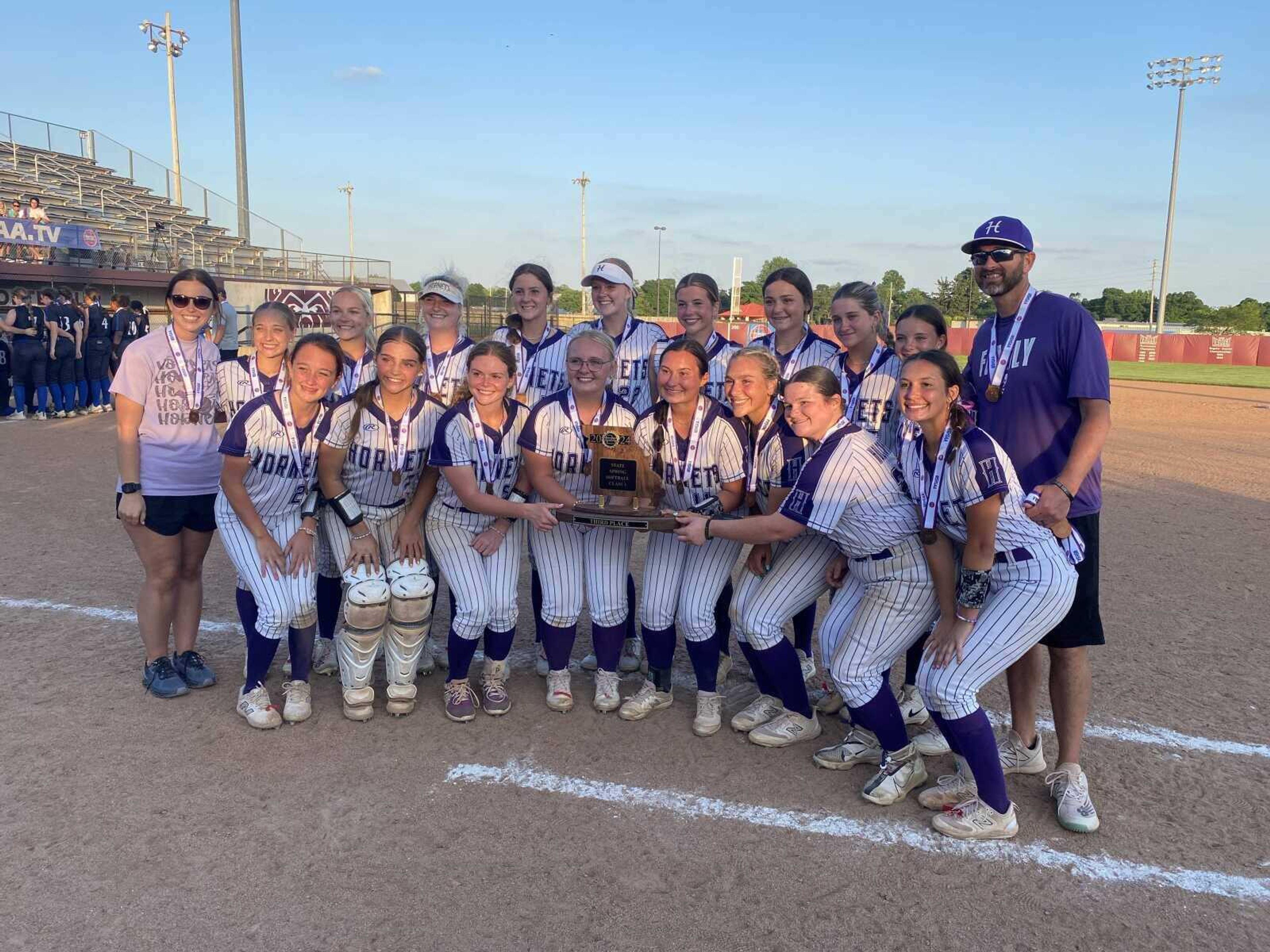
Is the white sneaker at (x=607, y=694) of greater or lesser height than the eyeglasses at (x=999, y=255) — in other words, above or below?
below

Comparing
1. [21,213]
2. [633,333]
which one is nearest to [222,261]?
[21,213]

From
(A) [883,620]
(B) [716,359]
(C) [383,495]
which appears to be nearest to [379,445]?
(C) [383,495]

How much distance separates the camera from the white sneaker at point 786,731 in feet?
12.6

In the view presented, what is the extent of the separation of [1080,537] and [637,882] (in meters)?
2.11

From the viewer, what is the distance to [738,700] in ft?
14.3

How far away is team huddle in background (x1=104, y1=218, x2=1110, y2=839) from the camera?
3.23m

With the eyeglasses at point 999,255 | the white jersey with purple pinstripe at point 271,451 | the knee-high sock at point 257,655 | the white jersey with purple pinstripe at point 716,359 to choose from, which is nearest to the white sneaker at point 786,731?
the white jersey with purple pinstripe at point 716,359

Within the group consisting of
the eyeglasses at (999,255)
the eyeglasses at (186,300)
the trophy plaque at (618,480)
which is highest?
the eyeglasses at (999,255)

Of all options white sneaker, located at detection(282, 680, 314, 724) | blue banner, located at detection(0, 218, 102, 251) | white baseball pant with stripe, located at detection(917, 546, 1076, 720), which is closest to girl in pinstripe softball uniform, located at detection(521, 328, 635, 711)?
white sneaker, located at detection(282, 680, 314, 724)

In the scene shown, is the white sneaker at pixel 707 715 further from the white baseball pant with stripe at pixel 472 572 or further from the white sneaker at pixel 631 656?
the white baseball pant with stripe at pixel 472 572

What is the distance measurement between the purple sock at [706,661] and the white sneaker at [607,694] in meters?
0.42

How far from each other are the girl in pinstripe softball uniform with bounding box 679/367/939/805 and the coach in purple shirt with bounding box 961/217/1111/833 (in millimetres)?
496

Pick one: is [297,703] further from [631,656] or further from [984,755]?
[984,755]

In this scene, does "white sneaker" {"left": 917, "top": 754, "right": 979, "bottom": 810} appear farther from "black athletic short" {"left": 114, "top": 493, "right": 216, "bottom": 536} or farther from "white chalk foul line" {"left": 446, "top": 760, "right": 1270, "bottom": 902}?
"black athletic short" {"left": 114, "top": 493, "right": 216, "bottom": 536}
